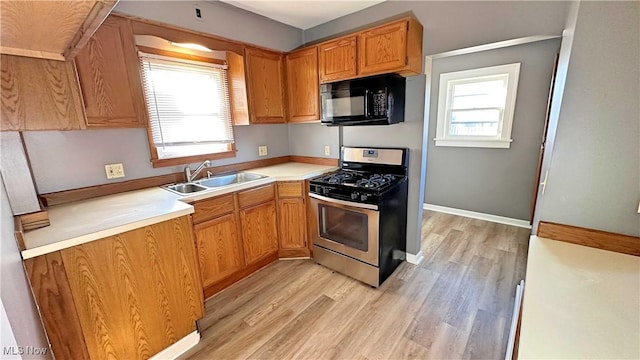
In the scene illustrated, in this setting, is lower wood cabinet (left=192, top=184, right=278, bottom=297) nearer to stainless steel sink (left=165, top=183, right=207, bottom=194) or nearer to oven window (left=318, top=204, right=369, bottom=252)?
stainless steel sink (left=165, top=183, right=207, bottom=194)

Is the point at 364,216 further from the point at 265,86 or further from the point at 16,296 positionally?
the point at 16,296

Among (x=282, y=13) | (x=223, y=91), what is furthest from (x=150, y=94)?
(x=282, y=13)

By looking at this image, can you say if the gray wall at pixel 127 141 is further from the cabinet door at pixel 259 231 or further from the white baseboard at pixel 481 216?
the white baseboard at pixel 481 216

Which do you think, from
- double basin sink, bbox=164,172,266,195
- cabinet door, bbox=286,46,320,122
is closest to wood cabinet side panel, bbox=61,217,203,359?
Result: double basin sink, bbox=164,172,266,195

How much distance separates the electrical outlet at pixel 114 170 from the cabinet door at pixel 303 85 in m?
1.71

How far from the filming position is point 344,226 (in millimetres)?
2426

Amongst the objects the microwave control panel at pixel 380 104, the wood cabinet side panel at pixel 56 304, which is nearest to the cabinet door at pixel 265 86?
the microwave control panel at pixel 380 104

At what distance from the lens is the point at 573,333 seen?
0.70 metres

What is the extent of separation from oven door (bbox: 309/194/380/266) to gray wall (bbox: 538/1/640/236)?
4.03ft

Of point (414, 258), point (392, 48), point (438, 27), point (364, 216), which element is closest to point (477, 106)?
point (438, 27)

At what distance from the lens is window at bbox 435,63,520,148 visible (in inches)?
125

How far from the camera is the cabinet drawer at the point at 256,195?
7.44 feet

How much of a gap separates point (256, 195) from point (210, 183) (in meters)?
0.52

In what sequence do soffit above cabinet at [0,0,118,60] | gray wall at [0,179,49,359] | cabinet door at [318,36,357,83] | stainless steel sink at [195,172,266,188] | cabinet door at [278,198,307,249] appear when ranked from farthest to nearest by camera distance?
cabinet door at [278,198,307,249] → stainless steel sink at [195,172,266,188] → cabinet door at [318,36,357,83] → gray wall at [0,179,49,359] → soffit above cabinet at [0,0,118,60]
